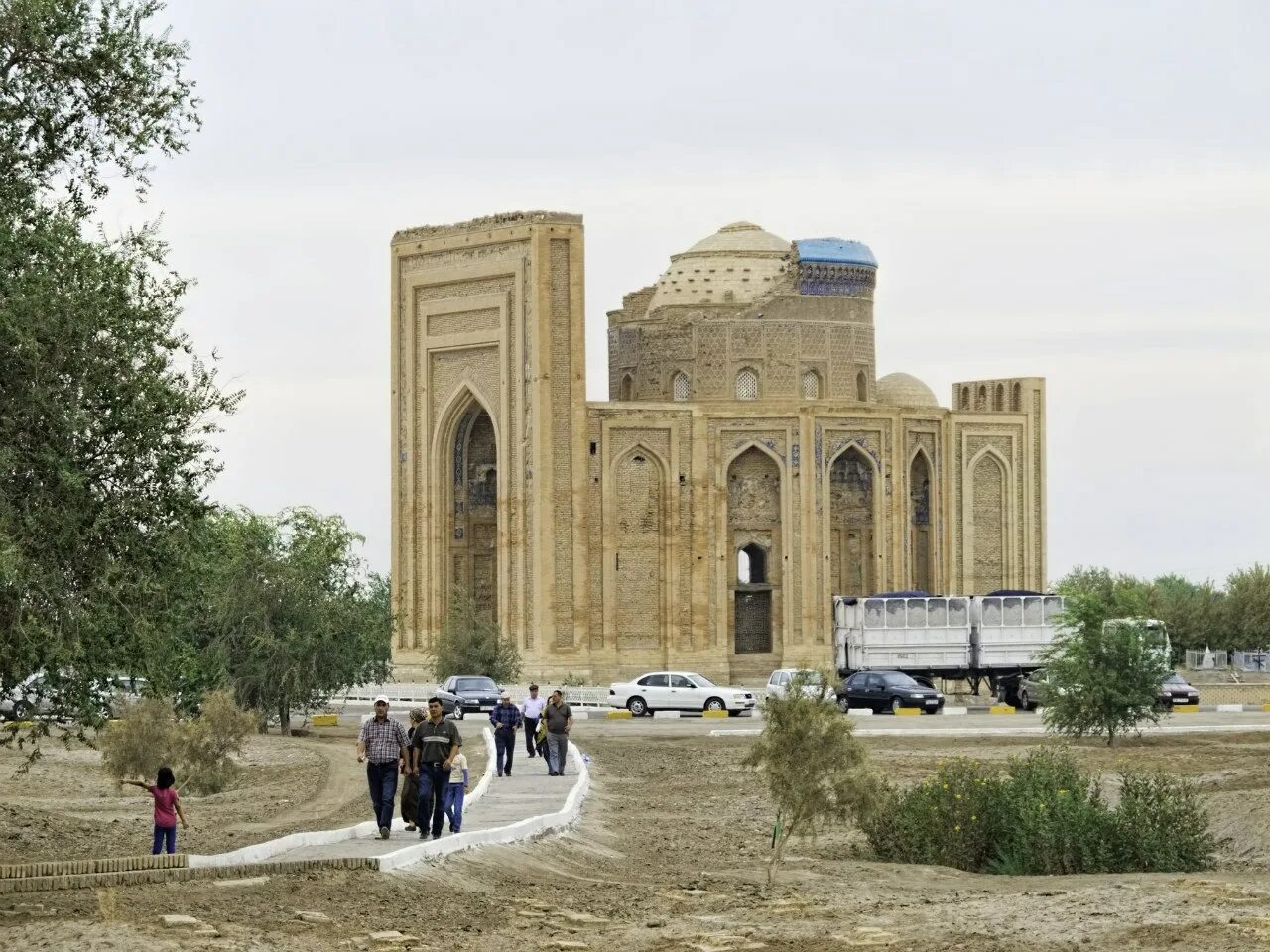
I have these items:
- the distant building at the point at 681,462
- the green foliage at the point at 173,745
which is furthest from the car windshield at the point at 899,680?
the green foliage at the point at 173,745

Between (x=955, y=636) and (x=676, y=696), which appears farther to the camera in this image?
(x=955, y=636)

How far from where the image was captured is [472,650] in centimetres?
5928

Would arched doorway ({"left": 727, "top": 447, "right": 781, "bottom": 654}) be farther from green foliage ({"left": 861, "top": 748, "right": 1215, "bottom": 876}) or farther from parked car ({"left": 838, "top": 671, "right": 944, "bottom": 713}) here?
green foliage ({"left": 861, "top": 748, "right": 1215, "bottom": 876})

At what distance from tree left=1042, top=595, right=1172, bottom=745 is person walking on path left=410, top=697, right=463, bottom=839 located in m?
20.2

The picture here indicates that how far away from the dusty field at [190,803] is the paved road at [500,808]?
3.88ft

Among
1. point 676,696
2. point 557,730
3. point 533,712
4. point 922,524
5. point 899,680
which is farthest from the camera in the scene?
point 922,524

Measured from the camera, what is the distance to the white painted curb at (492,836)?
18.7m

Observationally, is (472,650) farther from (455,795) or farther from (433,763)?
(433,763)

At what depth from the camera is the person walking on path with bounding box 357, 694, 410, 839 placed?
19.9 m

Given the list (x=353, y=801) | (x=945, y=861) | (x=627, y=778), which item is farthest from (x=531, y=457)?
(x=945, y=861)

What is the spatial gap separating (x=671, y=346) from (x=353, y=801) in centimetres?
4206

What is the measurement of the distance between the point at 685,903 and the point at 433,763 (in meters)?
2.51

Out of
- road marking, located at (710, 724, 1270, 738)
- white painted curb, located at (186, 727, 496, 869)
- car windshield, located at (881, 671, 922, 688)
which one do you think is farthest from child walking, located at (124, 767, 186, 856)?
car windshield, located at (881, 671, 922, 688)

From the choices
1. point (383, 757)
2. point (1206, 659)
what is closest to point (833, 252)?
point (1206, 659)
